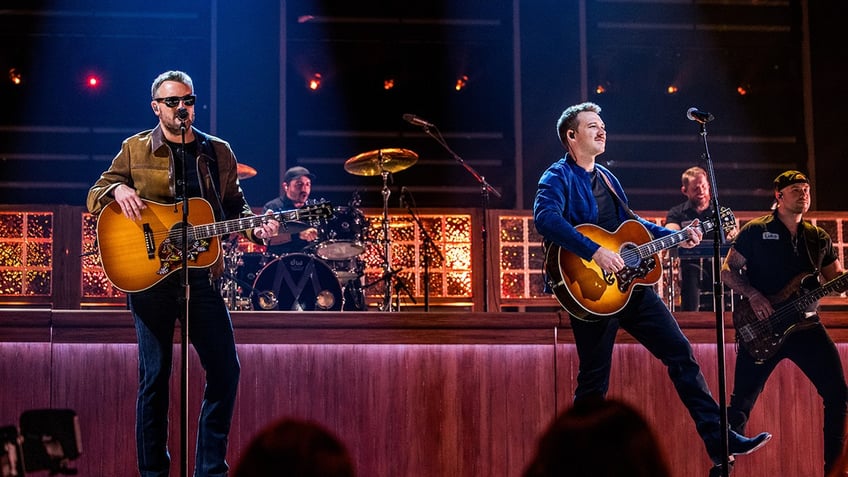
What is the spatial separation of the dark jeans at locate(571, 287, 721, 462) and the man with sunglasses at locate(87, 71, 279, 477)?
1.86m

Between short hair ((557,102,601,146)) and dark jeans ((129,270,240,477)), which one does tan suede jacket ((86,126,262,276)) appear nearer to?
dark jeans ((129,270,240,477))

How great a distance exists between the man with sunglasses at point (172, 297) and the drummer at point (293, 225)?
4.27 m

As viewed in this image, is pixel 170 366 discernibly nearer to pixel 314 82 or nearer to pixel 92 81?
pixel 314 82

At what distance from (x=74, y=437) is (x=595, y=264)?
11.0 feet

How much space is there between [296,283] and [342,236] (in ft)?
2.54

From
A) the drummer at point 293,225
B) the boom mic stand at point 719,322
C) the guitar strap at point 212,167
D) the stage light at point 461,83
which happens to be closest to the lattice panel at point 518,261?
the drummer at point 293,225

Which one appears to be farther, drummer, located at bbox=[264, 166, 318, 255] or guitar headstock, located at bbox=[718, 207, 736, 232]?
drummer, located at bbox=[264, 166, 318, 255]

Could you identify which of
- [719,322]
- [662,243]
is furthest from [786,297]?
[719,322]

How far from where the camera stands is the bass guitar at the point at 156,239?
489 cm

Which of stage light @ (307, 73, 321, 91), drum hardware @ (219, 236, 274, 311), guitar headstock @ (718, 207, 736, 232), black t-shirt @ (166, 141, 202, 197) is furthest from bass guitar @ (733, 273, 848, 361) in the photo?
stage light @ (307, 73, 321, 91)

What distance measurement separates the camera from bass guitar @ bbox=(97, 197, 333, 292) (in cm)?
489

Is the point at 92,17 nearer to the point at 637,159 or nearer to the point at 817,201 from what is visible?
the point at 637,159

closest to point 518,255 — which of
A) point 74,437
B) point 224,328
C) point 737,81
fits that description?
point 737,81

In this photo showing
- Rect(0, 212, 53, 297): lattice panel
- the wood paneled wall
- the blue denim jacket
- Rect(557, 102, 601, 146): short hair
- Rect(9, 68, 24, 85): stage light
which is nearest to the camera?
the blue denim jacket
